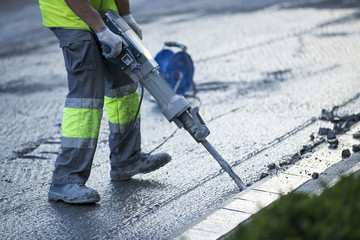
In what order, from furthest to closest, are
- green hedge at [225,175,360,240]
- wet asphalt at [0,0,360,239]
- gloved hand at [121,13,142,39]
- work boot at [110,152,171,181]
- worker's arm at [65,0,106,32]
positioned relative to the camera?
1. work boot at [110,152,171,181]
2. gloved hand at [121,13,142,39]
3. wet asphalt at [0,0,360,239]
4. worker's arm at [65,0,106,32]
5. green hedge at [225,175,360,240]

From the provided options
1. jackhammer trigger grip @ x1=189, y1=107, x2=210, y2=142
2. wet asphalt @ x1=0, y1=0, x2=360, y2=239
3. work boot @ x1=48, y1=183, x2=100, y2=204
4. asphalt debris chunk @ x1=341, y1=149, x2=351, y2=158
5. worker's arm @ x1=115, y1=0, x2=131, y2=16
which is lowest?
wet asphalt @ x1=0, y1=0, x2=360, y2=239

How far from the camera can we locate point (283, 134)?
5.07m

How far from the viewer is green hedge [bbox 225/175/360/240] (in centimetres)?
190

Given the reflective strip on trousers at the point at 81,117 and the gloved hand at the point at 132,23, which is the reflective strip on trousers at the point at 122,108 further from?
the gloved hand at the point at 132,23

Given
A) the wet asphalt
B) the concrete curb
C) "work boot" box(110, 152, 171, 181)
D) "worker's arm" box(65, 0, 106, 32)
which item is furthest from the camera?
"work boot" box(110, 152, 171, 181)

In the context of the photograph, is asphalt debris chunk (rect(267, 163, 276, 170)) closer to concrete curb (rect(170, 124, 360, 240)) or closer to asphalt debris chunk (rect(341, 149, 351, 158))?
concrete curb (rect(170, 124, 360, 240))

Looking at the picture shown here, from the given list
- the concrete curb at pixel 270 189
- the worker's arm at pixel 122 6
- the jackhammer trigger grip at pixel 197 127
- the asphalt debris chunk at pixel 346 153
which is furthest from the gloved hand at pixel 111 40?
the asphalt debris chunk at pixel 346 153

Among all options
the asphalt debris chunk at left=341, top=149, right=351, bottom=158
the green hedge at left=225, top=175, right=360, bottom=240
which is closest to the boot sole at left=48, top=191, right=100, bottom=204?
the asphalt debris chunk at left=341, top=149, right=351, bottom=158

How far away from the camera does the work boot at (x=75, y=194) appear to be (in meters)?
3.88

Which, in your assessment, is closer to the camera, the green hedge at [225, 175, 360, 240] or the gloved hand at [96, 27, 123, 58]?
the green hedge at [225, 175, 360, 240]

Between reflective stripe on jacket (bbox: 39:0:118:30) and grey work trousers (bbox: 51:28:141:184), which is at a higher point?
reflective stripe on jacket (bbox: 39:0:118:30)

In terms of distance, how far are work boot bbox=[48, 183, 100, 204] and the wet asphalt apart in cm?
6

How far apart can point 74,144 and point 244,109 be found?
8.08ft

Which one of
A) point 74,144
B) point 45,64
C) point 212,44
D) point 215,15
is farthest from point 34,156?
point 215,15
